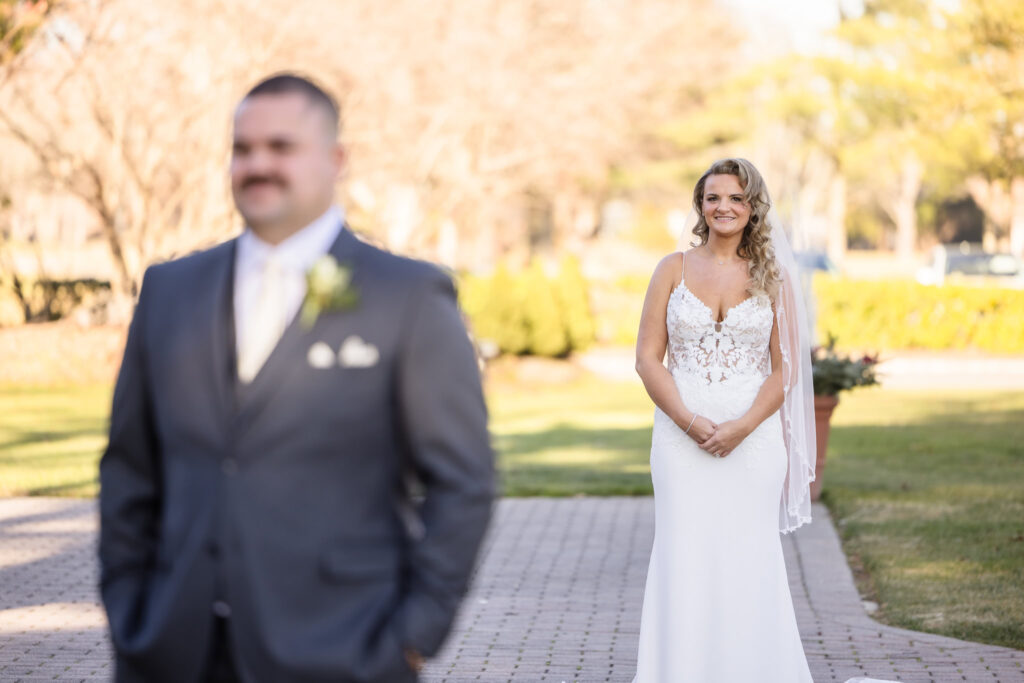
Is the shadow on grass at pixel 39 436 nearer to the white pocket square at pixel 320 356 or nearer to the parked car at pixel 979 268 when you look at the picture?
the white pocket square at pixel 320 356

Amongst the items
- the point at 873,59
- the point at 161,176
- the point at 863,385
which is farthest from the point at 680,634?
the point at 873,59

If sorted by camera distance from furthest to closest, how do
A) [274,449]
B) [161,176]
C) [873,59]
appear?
[873,59], [161,176], [274,449]

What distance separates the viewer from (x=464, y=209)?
126 feet

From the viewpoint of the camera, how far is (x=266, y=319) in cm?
269

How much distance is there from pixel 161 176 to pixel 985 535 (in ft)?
61.7

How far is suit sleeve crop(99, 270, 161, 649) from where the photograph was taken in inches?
109

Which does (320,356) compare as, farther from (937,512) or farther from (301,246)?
(937,512)

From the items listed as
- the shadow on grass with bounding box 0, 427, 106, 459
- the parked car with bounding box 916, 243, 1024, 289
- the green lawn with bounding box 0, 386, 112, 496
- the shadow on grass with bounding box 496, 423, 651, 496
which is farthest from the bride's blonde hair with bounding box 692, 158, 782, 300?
the parked car with bounding box 916, 243, 1024, 289

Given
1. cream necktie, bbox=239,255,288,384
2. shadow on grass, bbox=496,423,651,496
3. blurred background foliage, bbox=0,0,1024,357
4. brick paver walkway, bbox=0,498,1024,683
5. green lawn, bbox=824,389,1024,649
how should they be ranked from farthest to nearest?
blurred background foliage, bbox=0,0,1024,357 < shadow on grass, bbox=496,423,651,496 < green lawn, bbox=824,389,1024,649 < brick paver walkway, bbox=0,498,1024,683 < cream necktie, bbox=239,255,288,384

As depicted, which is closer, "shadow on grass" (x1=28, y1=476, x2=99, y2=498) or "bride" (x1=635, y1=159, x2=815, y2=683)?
"bride" (x1=635, y1=159, x2=815, y2=683)

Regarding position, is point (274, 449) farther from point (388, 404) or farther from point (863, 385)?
point (863, 385)

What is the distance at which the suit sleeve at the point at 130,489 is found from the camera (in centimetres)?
276

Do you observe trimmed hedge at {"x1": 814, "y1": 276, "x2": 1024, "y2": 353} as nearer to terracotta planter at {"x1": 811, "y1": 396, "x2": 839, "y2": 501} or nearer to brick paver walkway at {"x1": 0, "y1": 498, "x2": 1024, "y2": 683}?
terracotta planter at {"x1": 811, "y1": 396, "x2": 839, "y2": 501}

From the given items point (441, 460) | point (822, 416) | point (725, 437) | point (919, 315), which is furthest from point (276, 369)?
point (919, 315)
